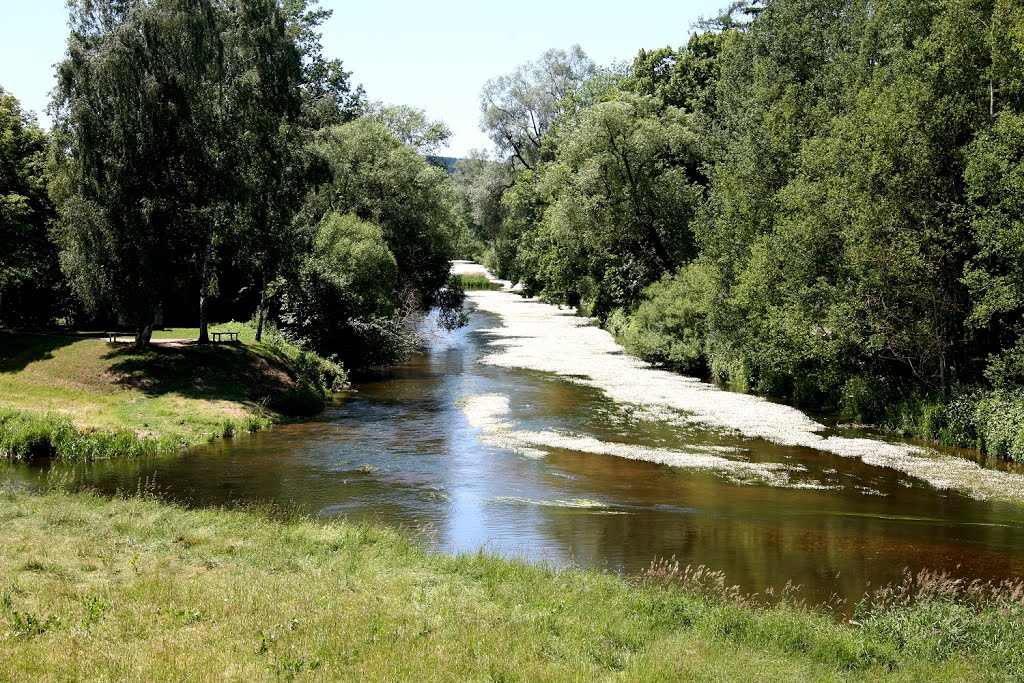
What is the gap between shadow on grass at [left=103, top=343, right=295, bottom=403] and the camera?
102 ft

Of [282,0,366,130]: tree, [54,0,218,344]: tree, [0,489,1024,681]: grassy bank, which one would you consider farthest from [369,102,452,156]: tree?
[0,489,1024,681]: grassy bank

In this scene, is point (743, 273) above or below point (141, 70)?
below

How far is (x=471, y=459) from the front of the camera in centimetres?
2536

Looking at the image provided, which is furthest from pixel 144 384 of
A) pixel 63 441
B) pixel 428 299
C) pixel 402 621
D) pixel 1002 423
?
pixel 1002 423

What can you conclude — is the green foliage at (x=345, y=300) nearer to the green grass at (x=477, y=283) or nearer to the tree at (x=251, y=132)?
the tree at (x=251, y=132)

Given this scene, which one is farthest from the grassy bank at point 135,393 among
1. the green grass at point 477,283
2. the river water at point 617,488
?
the green grass at point 477,283

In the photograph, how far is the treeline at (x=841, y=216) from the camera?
26250 mm

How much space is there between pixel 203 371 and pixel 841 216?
85.5ft

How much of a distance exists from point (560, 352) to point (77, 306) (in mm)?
28493

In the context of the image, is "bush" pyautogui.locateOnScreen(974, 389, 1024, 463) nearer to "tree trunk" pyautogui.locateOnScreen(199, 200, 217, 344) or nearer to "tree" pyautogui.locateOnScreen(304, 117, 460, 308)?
"tree trunk" pyautogui.locateOnScreen(199, 200, 217, 344)

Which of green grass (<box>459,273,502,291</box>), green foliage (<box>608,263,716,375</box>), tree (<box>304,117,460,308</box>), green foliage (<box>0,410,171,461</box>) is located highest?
tree (<box>304,117,460,308</box>)

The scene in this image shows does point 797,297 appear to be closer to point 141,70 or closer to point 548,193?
point 141,70

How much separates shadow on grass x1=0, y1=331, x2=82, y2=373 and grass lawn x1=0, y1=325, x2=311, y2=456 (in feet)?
0.13

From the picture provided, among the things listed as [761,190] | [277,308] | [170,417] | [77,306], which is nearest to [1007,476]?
[761,190]
